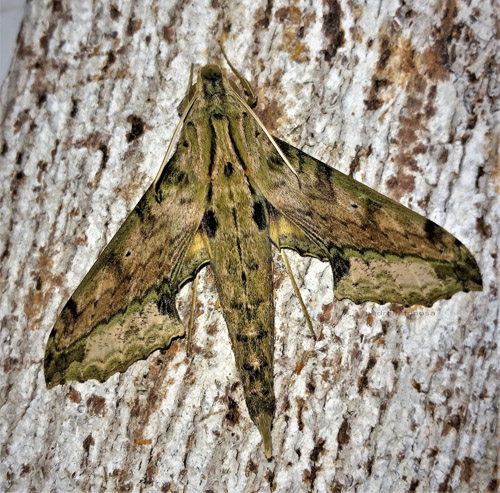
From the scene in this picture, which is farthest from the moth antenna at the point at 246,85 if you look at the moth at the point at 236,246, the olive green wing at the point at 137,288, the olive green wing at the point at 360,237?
A: the olive green wing at the point at 137,288

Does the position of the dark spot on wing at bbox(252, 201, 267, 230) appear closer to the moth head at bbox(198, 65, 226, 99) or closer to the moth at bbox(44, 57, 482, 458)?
the moth at bbox(44, 57, 482, 458)

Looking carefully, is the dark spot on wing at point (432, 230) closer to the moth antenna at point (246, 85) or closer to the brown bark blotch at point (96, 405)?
the moth antenna at point (246, 85)

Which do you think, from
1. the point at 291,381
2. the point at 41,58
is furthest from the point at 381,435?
the point at 41,58

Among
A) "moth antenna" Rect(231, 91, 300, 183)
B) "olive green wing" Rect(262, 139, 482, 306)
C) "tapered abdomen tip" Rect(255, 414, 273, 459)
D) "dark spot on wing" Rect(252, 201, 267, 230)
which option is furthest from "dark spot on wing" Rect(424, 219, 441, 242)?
"tapered abdomen tip" Rect(255, 414, 273, 459)

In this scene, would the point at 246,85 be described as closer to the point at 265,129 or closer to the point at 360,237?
the point at 265,129

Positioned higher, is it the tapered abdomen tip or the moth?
the moth

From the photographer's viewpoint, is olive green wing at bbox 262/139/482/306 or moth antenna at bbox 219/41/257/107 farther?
moth antenna at bbox 219/41/257/107

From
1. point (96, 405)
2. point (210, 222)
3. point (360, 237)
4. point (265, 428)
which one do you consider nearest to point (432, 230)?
point (360, 237)
